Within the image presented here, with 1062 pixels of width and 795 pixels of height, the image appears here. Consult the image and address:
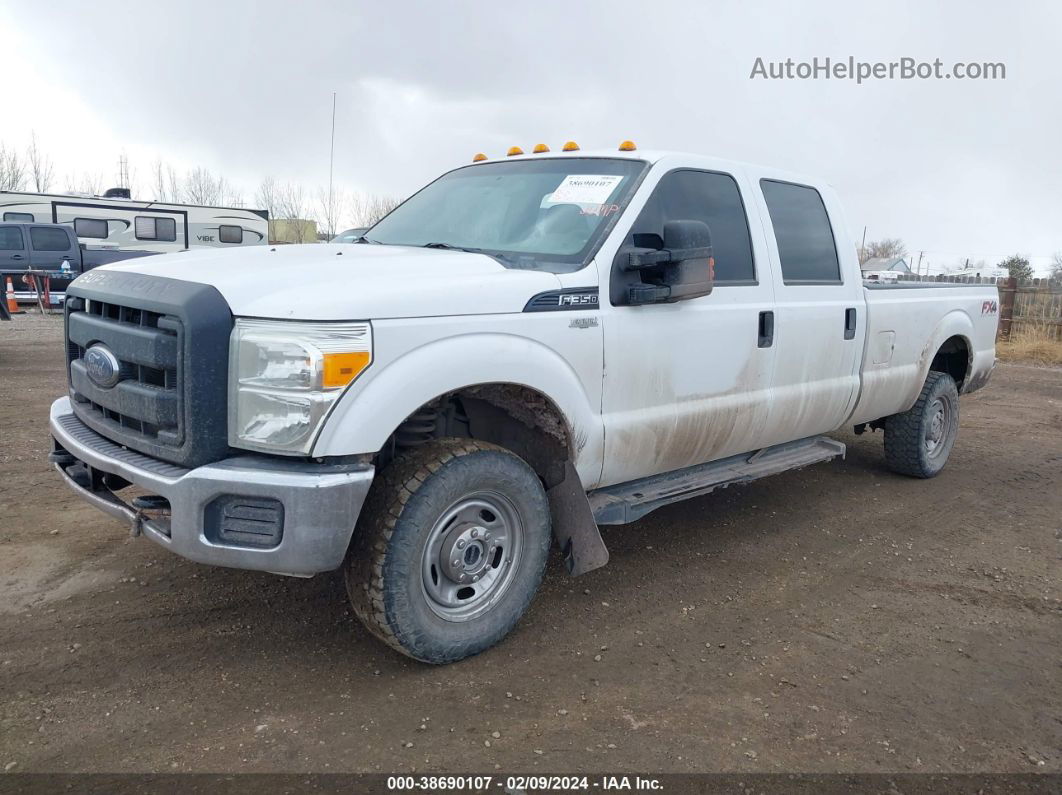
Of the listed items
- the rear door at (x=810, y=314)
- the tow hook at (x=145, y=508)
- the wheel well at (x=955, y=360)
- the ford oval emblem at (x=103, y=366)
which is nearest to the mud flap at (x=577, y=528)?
the rear door at (x=810, y=314)

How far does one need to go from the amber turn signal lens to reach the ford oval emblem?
949mm

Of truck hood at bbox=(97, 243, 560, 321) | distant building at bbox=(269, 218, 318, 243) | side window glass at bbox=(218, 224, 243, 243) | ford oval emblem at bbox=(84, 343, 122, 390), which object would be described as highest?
distant building at bbox=(269, 218, 318, 243)

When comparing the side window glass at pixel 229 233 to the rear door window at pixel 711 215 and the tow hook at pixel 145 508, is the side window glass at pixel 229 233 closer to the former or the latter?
the rear door window at pixel 711 215

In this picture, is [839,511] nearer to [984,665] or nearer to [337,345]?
[984,665]

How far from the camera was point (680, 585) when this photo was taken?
4.32 metres

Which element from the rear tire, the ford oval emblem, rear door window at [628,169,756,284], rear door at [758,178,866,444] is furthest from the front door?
the rear tire

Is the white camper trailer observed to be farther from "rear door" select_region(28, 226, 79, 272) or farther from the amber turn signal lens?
the amber turn signal lens

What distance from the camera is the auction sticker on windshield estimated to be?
3986 mm

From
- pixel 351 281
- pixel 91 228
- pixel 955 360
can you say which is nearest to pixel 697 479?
pixel 351 281

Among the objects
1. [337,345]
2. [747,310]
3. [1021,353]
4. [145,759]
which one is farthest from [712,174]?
[1021,353]

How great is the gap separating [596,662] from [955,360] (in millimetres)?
4733

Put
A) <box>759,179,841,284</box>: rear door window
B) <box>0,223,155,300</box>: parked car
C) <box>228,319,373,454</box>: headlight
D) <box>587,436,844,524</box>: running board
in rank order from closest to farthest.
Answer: <box>228,319,373,454</box>: headlight
<box>587,436,844,524</box>: running board
<box>759,179,841,284</box>: rear door window
<box>0,223,155,300</box>: parked car

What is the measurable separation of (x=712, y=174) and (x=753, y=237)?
405 mm

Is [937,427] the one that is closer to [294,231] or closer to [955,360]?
[955,360]
